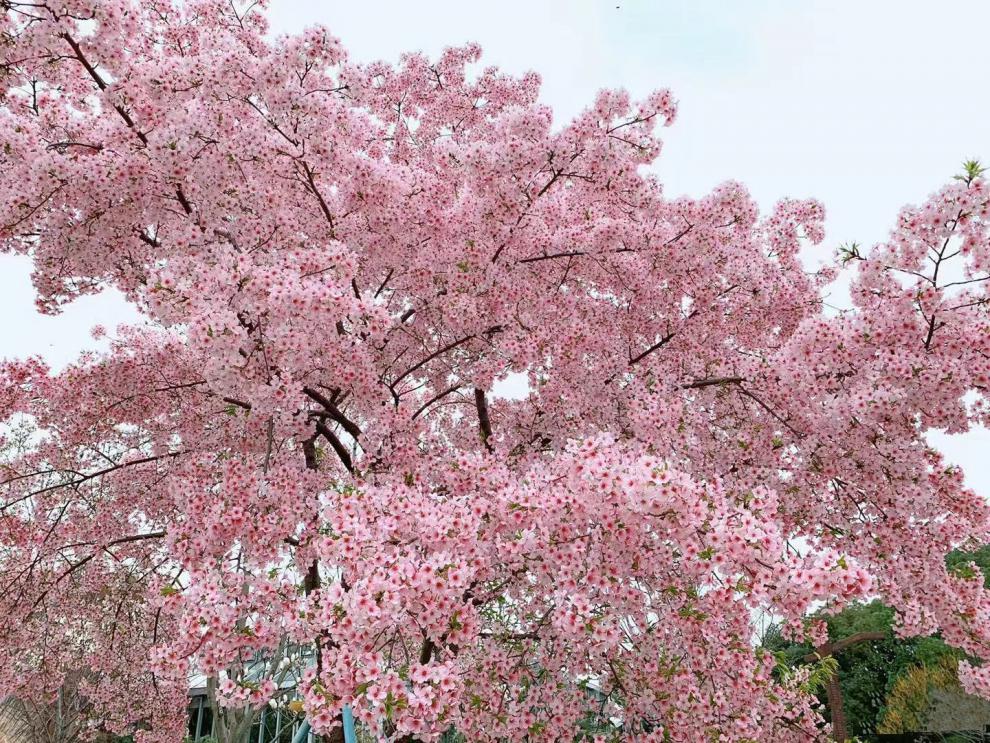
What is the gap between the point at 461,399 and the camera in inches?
347

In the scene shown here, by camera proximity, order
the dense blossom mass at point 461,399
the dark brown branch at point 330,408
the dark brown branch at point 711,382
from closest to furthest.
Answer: the dense blossom mass at point 461,399
the dark brown branch at point 330,408
the dark brown branch at point 711,382

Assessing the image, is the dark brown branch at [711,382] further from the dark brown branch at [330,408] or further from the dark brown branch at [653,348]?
the dark brown branch at [330,408]

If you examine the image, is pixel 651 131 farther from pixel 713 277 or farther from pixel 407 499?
pixel 407 499

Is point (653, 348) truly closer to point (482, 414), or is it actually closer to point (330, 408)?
point (482, 414)

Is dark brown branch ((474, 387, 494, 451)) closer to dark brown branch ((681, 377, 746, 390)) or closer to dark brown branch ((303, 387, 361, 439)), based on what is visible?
dark brown branch ((303, 387, 361, 439))

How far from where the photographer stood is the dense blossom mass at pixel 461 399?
382 centimetres

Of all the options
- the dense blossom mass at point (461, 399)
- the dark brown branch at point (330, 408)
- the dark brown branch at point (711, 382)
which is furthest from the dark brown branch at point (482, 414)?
the dark brown branch at point (711, 382)

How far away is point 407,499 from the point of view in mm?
4043

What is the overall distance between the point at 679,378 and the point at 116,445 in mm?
7132

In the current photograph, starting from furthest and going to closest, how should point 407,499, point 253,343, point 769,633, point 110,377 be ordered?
point 769,633
point 110,377
point 253,343
point 407,499

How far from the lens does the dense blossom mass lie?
3.82 metres

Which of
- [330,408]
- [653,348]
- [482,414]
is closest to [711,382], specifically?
[653,348]

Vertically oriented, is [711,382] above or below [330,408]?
above

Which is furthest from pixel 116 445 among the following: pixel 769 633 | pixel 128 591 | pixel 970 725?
pixel 970 725
